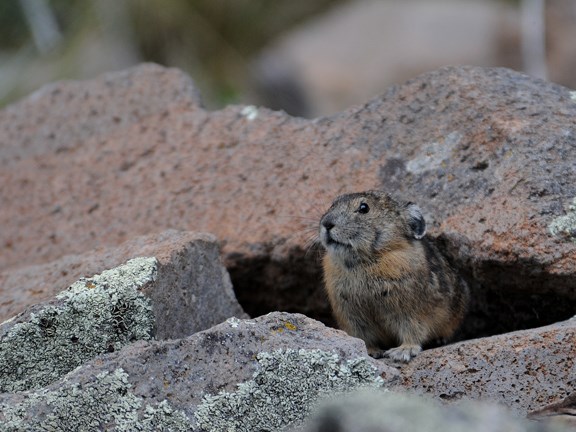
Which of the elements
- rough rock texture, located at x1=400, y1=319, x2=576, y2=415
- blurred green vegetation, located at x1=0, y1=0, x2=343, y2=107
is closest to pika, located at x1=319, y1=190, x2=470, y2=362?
rough rock texture, located at x1=400, y1=319, x2=576, y2=415

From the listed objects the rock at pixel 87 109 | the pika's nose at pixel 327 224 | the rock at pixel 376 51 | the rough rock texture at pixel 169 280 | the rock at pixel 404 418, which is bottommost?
the rock at pixel 404 418

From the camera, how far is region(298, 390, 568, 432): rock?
3426 millimetres

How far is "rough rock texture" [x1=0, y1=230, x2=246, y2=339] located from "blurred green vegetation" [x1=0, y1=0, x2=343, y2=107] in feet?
30.2

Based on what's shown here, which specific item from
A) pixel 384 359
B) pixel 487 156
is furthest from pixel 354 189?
pixel 384 359

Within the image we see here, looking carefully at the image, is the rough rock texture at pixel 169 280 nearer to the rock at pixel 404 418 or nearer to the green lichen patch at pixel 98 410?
the green lichen patch at pixel 98 410

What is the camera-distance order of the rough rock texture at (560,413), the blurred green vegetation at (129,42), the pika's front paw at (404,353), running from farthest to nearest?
the blurred green vegetation at (129,42)
the pika's front paw at (404,353)
the rough rock texture at (560,413)

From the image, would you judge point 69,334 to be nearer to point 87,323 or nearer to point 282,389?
point 87,323

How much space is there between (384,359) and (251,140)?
252 cm

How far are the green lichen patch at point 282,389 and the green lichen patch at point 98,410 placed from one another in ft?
0.65

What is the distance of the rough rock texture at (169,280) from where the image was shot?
616 centimetres

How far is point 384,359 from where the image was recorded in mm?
6703

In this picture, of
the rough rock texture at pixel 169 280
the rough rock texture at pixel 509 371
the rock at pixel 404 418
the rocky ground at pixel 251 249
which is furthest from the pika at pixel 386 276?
the rock at pixel 404 418

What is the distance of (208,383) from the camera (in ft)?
17.4

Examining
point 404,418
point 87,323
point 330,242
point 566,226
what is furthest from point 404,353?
point 404,418
